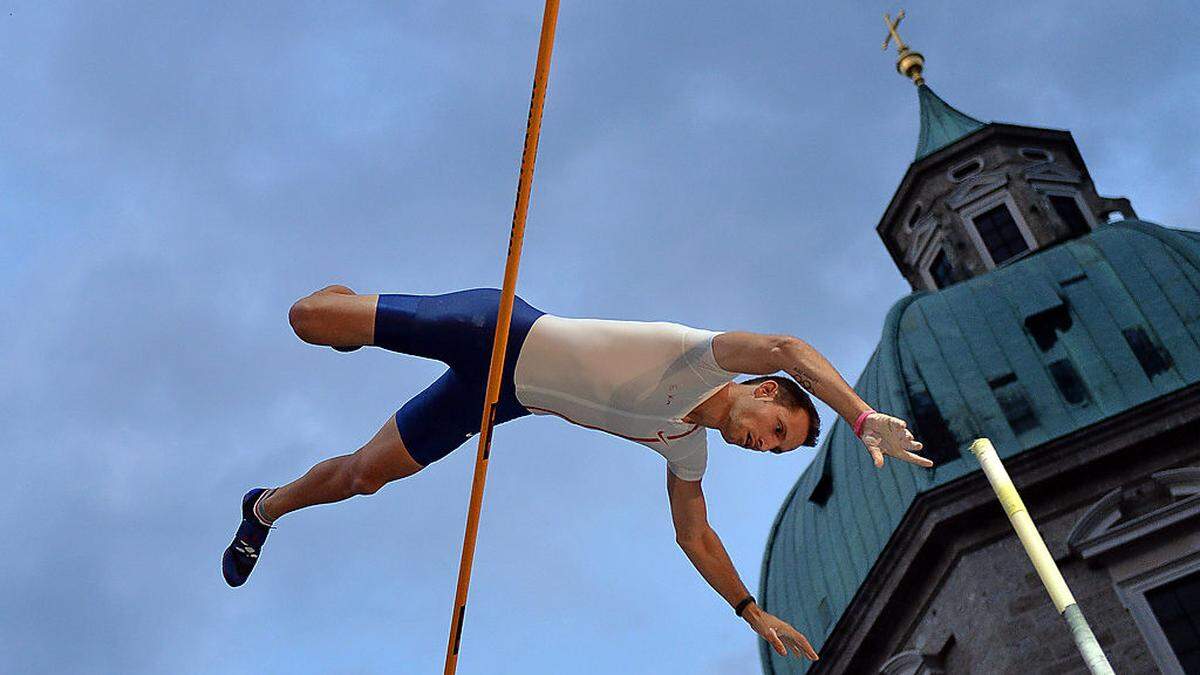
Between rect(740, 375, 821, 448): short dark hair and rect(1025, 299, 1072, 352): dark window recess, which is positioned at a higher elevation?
rect(1025, 299, 1072, 352): dark window recess

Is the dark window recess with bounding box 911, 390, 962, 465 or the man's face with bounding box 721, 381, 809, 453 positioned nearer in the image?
the man's face with bounding box 721, 381, 809, 453

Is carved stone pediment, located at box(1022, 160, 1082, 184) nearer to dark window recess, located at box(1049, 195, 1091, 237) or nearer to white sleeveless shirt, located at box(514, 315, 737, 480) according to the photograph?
dark window recess, located at box(1049, 195, 1091, 237)

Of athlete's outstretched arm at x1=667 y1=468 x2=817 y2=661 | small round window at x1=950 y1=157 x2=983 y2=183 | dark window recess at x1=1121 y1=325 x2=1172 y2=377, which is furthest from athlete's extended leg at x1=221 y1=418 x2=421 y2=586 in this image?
small round window at x1=950 y1=157 x2=983 y2=183

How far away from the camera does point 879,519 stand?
24.7 m

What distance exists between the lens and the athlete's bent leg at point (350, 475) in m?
7.60

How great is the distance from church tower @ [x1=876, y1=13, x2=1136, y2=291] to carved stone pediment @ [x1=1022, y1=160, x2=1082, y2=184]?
0.06 ft

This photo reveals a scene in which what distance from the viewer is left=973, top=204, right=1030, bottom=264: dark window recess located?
31.5m

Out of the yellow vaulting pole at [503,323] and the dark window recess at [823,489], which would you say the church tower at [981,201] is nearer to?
the dark window recess at [823,489]

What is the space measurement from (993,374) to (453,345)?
1866 cm

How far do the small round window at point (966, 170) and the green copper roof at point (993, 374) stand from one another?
533 cm

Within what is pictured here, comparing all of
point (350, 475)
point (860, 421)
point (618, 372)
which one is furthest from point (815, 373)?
point (350, 475)

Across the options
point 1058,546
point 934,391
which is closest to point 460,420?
point 1058,546

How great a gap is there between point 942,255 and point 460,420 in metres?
26.1

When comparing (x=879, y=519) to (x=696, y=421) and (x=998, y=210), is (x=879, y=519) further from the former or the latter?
(x=696, y=421)
